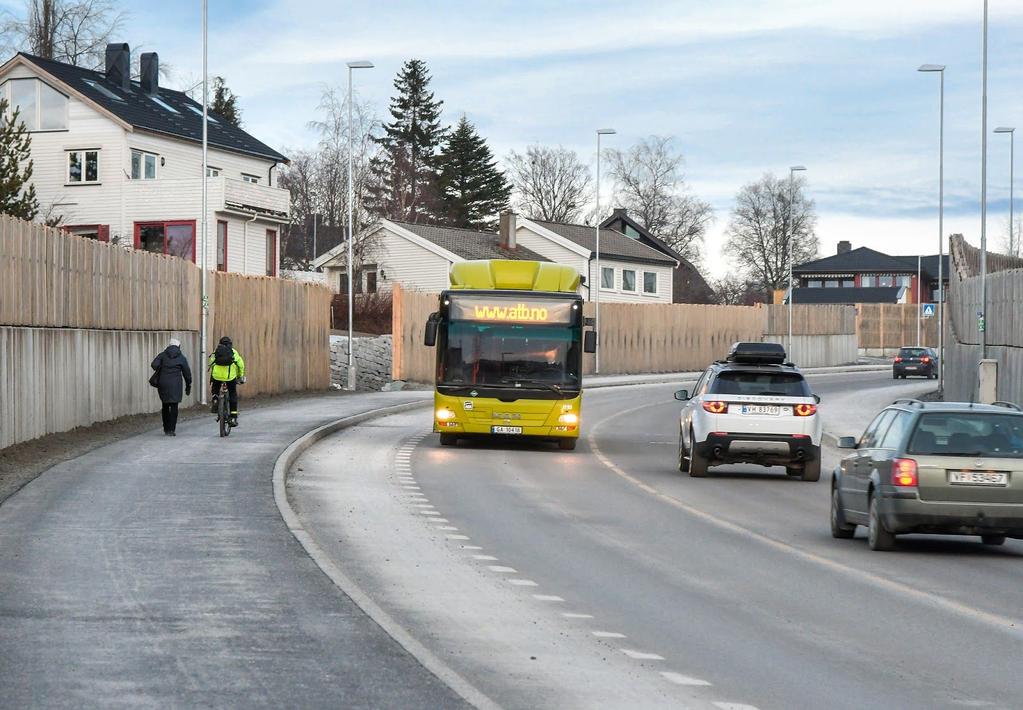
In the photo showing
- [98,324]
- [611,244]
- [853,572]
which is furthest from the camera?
[611,244]

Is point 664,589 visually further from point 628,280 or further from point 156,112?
point 628,280

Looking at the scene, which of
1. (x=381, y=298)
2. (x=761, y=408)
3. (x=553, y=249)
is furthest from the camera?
(x=553, y=249)

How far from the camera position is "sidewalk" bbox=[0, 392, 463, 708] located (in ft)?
25.8

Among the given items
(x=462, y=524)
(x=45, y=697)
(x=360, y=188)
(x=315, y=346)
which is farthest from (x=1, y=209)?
(x=360, y=188)

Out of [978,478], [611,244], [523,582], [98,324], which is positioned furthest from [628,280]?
[523,582]

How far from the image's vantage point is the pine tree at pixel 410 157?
107625mm

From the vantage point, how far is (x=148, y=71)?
68062mm

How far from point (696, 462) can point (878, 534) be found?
27.3 feet

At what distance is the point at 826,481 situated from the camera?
2412 cm

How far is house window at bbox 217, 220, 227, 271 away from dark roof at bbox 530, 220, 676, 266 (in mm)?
30742

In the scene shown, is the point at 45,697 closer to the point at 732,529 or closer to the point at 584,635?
the point at 584,635

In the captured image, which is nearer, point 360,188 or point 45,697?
point 45,697

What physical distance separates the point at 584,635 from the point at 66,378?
17.9m

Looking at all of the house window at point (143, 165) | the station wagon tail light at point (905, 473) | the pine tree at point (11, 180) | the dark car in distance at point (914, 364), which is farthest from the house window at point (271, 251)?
the station wagon tail light at point (905, 473)
